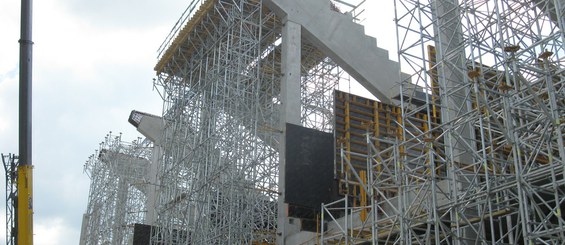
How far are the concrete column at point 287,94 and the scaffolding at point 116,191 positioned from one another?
2407 cm

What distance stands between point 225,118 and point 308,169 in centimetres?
620

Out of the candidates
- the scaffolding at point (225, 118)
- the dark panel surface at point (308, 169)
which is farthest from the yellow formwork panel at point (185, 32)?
the dark panel surface at point (308, 169)

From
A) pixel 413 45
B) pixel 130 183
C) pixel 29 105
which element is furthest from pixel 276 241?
pixel 130 183

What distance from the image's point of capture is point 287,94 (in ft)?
103

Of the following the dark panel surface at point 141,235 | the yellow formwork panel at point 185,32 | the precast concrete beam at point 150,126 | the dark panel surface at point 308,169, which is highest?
the yellow formwork panel at point 185,32

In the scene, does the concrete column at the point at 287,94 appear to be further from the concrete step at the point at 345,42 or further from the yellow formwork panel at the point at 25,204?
the yellow formwork panel at the point at 25,204

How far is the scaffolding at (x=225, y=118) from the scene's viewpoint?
30812mm

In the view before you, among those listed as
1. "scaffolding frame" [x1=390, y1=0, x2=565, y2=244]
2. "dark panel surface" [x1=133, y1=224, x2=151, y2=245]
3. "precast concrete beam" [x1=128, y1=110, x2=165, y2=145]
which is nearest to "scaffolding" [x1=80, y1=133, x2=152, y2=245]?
"precast concrete beam" [x1=128, y1=110, x2=165, y2=145]

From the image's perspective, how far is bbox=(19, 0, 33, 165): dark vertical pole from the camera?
64.4 feet

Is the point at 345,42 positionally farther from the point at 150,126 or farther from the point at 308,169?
the point at 150,126

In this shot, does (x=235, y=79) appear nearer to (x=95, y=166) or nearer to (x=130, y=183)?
(x=130, y=183)

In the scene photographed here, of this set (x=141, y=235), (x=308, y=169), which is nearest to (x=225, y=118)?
(x=308, y=169)

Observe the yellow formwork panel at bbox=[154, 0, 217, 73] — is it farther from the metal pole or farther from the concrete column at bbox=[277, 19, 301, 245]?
the metal pole

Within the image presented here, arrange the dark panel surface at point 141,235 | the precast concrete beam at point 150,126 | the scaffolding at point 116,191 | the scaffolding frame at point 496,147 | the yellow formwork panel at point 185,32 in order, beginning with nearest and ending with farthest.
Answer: the scaffolding frame at point 496,147 < the yellow formwork panel at point 185,32 < the dark panel surface at point 141,235 < the precast concrete beam at point 150,126 < the scaffolding at point 116,191
